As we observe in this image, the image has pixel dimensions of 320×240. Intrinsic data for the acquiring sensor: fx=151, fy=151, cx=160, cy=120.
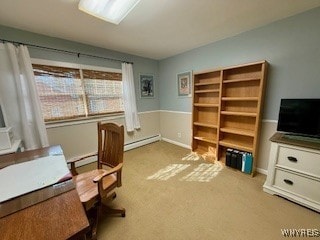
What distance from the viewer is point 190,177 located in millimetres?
2395

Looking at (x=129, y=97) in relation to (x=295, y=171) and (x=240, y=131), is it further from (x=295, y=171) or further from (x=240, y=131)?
(x=295, y=171)

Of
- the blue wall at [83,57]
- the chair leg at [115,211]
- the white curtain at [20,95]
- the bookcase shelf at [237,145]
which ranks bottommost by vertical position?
the chair leg at [115,211]

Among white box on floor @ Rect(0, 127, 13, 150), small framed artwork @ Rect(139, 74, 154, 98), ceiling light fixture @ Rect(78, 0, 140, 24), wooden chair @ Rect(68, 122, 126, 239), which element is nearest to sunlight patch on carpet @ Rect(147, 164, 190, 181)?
wooden chair @ Rect(68, 122, 126, 239)

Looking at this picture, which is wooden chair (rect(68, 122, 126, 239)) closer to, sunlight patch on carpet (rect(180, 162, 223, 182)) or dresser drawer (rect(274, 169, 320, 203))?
sunlight patch on carpet (rect(180, 162, 223, 182))

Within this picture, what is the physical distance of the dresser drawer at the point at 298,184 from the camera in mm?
1618

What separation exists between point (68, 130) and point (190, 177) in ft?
7.45

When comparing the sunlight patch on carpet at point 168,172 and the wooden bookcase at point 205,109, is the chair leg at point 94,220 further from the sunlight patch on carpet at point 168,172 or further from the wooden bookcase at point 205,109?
the wooden bookcase at point 205,109

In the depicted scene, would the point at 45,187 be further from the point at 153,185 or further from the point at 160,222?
the point at 153,185

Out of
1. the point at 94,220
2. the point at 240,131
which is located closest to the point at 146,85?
the point at 240,131

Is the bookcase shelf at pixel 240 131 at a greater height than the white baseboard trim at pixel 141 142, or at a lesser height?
greater

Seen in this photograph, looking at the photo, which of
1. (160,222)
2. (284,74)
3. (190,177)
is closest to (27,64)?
(160,222)

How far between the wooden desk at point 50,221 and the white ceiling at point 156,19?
1.90m

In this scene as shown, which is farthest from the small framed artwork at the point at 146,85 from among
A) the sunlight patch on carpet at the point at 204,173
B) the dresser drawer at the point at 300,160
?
the dresser drawer at the point at 300,160

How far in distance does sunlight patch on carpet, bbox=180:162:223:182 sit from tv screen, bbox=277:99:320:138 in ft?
3.71
